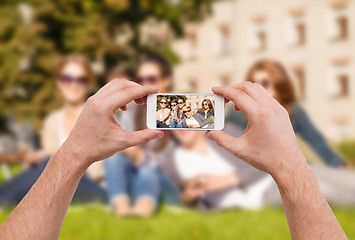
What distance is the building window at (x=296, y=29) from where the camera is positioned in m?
18.8

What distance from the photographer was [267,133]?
36.5 inches

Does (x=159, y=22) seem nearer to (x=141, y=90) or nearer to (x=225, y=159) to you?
(x=225, y=159)

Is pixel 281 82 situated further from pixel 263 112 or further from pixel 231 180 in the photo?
pixel 263 112

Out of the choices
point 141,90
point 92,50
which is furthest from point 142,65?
point 92,50

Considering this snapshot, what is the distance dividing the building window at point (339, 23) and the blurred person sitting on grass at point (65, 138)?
14821mm

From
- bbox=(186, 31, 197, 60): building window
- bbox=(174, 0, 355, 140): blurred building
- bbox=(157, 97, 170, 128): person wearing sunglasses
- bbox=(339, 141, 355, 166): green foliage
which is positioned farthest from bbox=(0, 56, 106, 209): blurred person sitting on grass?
bbox=(186, 31, 197, 60): building window

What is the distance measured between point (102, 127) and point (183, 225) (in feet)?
8.63

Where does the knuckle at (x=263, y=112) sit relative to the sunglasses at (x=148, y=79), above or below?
below

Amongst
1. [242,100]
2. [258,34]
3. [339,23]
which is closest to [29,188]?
[242,100]

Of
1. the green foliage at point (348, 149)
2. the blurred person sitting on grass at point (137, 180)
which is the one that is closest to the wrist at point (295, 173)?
the blurred person sitting on grass at point (137, 180)

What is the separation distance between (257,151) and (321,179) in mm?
3191

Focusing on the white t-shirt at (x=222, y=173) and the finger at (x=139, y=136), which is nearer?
the finger at (x=139, y=136)

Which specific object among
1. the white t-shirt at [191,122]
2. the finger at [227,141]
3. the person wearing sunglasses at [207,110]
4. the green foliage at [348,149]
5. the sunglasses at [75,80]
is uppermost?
the green foliage at [348,149]

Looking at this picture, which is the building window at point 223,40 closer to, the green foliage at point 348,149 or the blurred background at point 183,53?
the blurred background at point 183,53
